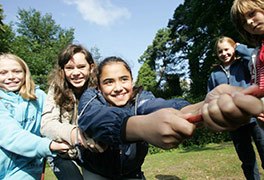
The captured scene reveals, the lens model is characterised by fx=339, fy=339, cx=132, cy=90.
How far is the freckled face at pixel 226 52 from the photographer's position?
15.8ft

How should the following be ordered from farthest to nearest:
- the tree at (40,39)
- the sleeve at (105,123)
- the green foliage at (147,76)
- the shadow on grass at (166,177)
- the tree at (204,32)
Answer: the green foliage at (147,76) < the tree at (40,39) < the tree at (204,32) < the shadow on grass at (166,177) < the sleeve at (105,123)

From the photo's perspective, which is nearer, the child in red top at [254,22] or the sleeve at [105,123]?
the sleeve at [105,123]

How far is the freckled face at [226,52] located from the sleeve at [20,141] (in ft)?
10.1

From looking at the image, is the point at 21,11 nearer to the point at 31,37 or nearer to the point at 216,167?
the point at 31,37

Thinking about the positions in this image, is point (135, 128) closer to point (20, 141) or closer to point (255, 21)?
point (20, 141)

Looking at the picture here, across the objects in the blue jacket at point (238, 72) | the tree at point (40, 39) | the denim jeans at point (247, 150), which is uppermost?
the tree at point (40, 39)

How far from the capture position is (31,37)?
50219mm

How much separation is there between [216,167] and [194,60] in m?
20.6

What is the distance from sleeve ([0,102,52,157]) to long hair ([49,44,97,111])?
1.38ft

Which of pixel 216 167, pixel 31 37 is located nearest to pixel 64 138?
pixel 216 167

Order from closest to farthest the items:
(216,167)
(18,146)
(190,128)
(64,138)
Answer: (190,128) < (64,138) < (18,146) < (216,167)

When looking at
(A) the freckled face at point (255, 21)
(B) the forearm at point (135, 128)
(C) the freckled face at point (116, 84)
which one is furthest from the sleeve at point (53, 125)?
(A) the freckled face at point (255, 21)

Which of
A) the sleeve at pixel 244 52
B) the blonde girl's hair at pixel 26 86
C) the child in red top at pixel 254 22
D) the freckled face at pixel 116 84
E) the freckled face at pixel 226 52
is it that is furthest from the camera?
the freckled face at pixel 226 52

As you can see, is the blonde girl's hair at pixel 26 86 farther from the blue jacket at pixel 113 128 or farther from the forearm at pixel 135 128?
the forearm at pixel 135 128
